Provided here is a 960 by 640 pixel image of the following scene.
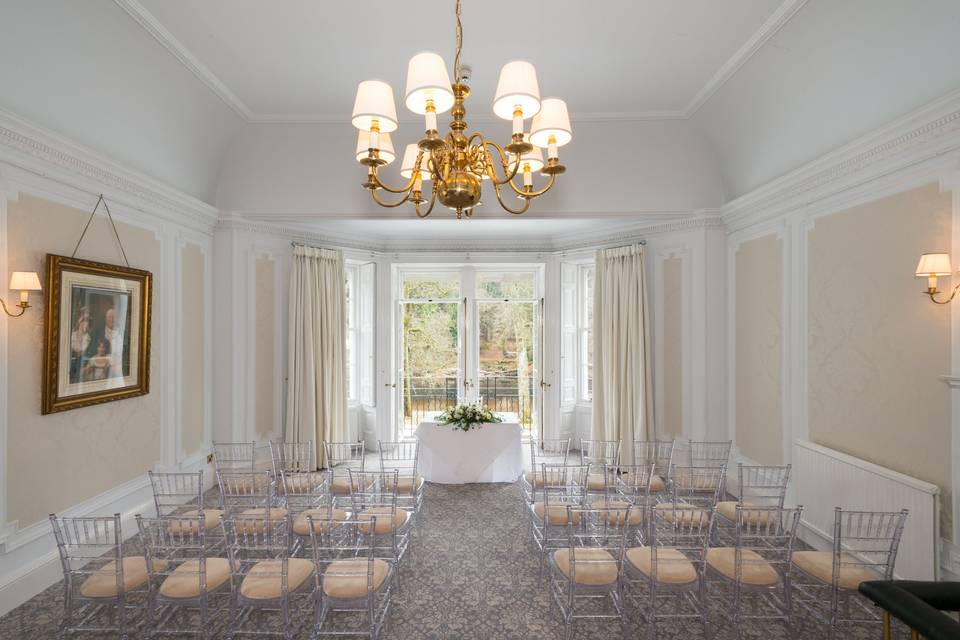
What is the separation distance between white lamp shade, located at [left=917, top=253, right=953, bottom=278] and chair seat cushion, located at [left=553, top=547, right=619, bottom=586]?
2.54m

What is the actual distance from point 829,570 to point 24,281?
208 inches

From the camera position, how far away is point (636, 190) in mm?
5492

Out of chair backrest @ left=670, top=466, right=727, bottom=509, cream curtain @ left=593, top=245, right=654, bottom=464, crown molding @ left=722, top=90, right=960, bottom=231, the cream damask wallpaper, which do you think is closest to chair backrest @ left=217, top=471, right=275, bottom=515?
chair backrest @ left=670, top=466, right=727, bottom=509

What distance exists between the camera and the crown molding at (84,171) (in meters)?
3.10

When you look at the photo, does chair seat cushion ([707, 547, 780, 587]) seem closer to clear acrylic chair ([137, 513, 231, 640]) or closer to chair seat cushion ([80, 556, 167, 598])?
clear acrylic chair ([137, 513, 231, 640])

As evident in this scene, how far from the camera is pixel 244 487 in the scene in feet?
13.1

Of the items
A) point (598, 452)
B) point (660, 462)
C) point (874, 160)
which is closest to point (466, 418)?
point (598, 452)

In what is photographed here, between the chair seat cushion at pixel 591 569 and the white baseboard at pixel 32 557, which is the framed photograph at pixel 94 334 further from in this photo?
the chair seat cushion at pixel 591 569

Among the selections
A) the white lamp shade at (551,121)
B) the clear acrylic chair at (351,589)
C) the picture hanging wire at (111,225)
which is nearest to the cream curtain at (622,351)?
the white lamp shade at (551,121)

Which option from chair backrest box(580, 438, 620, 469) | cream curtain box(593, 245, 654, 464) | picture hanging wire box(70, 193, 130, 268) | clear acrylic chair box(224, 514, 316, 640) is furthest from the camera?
cream curtain box(593, 245, 654, 464)

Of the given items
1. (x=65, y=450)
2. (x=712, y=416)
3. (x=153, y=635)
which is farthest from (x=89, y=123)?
(x=712, y=416)

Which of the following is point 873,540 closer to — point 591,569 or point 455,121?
point 591,569

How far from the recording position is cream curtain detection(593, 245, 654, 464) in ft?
19.7

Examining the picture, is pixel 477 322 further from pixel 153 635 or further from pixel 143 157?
pixel 153 635
